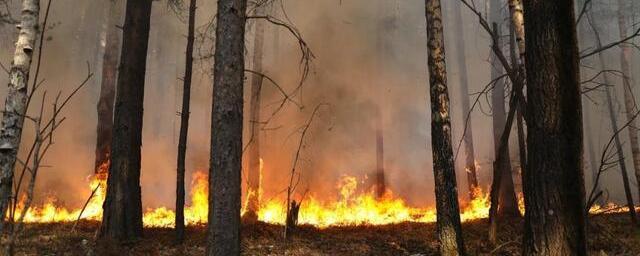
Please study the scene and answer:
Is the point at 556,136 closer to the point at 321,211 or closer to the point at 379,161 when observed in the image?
the point at 321,211

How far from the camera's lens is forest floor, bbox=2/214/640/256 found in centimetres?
812

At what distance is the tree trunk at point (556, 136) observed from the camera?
11.4 feet

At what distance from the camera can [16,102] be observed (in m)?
5.16

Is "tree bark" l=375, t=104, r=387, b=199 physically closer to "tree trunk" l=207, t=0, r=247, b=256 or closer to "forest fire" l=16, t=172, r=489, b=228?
"forest fire" l=16, t=172, r=489, b=228

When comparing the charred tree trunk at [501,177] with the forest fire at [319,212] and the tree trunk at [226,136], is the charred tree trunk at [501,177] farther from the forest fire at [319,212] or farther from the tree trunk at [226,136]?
the tree trunk at [226,136]

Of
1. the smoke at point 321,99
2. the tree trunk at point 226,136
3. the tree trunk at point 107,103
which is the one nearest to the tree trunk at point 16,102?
the tree trunk at point 226,136

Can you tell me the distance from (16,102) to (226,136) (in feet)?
8.57

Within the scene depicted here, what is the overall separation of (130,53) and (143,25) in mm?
833

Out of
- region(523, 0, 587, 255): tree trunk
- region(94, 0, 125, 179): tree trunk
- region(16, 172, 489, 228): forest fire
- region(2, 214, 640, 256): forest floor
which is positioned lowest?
region(2, 214, 640, 256): forest floor

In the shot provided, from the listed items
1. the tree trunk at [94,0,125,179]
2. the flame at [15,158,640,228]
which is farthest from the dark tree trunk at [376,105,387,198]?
the tree trunk at [94,0,125,179]

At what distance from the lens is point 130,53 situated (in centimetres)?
945

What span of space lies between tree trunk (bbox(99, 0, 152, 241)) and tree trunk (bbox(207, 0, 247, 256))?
13.9 ft

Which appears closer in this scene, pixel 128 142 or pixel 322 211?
pixel 128 142

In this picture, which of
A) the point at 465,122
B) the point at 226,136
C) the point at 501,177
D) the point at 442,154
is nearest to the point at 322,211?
the point at 465,122
